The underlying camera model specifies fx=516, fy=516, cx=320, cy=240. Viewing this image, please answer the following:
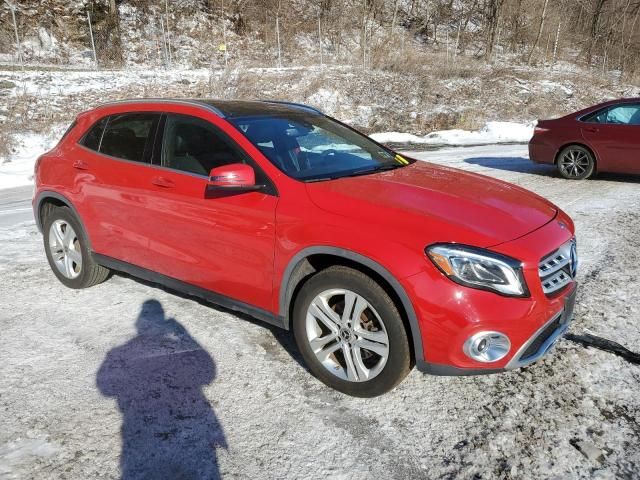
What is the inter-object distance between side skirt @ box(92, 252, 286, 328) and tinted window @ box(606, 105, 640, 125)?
7913 millimetres

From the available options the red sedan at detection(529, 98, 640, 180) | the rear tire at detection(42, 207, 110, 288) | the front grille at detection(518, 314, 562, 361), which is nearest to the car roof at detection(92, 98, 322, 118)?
the rear tire at detection(42, 207, 110, 288)

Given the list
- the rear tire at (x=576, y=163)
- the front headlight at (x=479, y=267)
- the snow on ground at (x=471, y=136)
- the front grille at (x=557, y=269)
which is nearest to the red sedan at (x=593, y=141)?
the rear tire at (x=576, y=163)

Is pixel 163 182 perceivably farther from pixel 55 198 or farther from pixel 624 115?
pixel 624 115

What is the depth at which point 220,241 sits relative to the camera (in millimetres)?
3314

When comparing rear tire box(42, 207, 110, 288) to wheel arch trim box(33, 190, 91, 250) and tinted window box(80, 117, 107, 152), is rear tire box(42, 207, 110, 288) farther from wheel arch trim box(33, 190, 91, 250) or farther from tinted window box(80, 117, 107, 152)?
tinted window box(80, 117, 107, 152)

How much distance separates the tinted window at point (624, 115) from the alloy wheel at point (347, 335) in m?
7.83

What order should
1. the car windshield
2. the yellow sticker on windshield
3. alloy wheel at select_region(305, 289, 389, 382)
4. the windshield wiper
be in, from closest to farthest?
alloy wheel at select_region(305, 289, 389, 382) < the windshield wiper < the car windshield < the yellow sticker on windshield

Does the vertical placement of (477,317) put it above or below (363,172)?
below

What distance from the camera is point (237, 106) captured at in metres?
3.91

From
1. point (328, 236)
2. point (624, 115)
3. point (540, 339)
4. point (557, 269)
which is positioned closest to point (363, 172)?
point (328, 236)

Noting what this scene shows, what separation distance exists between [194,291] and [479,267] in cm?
202

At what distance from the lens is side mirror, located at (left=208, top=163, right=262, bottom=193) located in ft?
10.1

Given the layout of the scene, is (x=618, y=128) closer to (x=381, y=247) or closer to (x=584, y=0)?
(x=381, y=247)

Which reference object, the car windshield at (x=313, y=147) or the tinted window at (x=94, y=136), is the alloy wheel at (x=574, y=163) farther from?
the tinted window at (x=94, y=136)
